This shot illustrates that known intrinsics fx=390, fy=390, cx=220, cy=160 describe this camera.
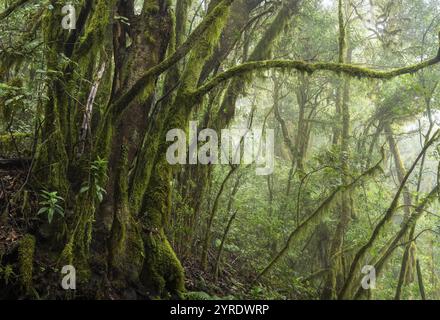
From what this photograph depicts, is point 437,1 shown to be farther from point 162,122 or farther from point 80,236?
point 80,236

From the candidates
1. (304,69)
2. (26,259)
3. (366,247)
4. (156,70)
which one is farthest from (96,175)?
(366,247)

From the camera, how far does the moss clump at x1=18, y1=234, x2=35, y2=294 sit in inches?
157

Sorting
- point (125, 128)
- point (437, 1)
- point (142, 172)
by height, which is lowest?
point (142, 172)

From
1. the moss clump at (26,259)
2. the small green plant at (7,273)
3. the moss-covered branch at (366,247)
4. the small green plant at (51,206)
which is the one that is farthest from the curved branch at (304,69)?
the small green plant at (7,273)

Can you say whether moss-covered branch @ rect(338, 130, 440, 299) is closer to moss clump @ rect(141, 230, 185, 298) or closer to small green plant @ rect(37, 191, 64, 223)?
moss clump @ rect(141, 230, 185, 298)

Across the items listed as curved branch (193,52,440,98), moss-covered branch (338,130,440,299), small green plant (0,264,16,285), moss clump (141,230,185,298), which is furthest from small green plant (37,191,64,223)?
moss-covered branch (338,130,440,299)

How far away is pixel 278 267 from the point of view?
10117mm

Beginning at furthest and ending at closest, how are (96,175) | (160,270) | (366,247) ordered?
(366,247)
(160,270)
(96,175)

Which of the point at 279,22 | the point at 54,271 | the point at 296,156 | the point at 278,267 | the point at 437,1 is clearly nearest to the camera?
the point at 54,271

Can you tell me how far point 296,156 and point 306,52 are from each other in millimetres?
4006

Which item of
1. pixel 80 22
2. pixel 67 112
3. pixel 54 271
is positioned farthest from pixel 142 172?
pixel 80 22

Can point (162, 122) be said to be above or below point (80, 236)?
above

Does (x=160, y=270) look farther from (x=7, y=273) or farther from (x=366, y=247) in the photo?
(x=366, y=247)

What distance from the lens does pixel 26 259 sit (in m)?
4.10
